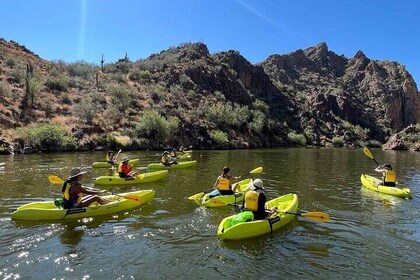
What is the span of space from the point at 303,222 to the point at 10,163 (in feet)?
69.3

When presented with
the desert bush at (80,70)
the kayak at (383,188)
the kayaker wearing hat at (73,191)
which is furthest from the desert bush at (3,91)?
the kayak at (383,188)

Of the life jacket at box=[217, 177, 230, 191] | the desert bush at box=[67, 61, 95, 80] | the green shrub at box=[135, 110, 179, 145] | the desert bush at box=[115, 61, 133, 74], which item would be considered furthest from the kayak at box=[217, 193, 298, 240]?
the desert bush at box=[115, 61, 133, 74]

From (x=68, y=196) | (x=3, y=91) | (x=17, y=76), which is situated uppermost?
(x=17, y=76)

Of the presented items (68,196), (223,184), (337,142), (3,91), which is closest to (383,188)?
(223,184)

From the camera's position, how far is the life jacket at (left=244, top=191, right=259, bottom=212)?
35.4 ft

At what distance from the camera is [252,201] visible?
10.9 metres

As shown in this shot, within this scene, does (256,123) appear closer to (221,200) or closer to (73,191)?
(221,200)

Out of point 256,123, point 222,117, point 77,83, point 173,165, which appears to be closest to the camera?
point 173,165

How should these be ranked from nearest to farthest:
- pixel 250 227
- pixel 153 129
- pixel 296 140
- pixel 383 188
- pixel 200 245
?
pixel 200 245 < pixel 250 227 < pixel 383 188 < pixel 153 129 < pixel 296 140

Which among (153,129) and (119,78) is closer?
(153,129)

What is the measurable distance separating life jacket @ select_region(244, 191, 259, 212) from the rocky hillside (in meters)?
29.9

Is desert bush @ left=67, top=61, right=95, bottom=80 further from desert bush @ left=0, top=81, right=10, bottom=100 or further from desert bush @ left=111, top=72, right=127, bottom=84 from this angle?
desert bush @ left=0, top=81, right=10, bottom=100

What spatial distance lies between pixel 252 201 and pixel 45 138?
3044cm

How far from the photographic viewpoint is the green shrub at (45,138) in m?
36.1
